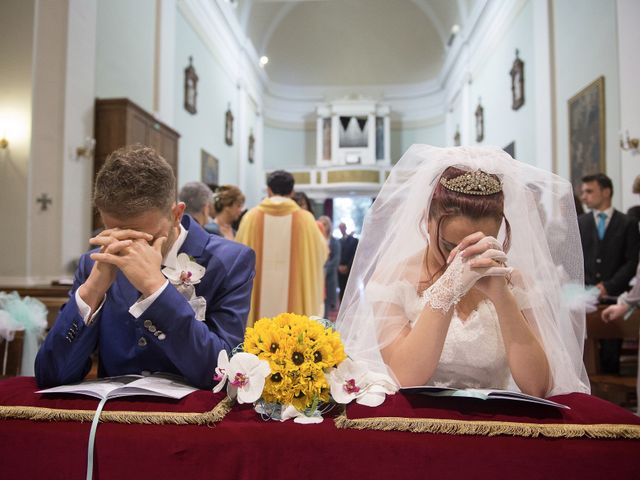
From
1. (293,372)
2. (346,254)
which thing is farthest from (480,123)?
(293,372)

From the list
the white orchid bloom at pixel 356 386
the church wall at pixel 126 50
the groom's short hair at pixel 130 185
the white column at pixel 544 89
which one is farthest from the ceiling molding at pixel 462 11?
the white orchid bloom at pixel 356 386

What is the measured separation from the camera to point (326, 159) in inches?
782

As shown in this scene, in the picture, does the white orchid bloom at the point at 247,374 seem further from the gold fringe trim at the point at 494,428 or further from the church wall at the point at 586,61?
the church wall at the point at 586,61

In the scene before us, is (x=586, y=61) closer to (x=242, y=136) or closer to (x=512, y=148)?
(x=512, y=148)

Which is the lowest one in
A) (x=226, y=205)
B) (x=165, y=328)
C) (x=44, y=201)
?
(x=165, y=328)

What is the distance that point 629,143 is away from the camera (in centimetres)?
586

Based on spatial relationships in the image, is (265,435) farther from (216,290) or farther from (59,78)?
(59,78)

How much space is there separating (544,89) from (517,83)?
1.57 meters

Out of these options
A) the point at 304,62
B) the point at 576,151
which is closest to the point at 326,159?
the point at 304,62

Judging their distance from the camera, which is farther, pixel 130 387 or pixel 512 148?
pixel 512 148

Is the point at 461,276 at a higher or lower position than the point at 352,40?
lower

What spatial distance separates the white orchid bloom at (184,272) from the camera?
59.4 inches

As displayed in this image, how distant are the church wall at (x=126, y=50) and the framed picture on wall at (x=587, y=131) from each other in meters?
6.45

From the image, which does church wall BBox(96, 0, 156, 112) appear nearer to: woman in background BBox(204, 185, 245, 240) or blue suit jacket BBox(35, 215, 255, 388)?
woman in background BBox(204, 185, 245, 240)
